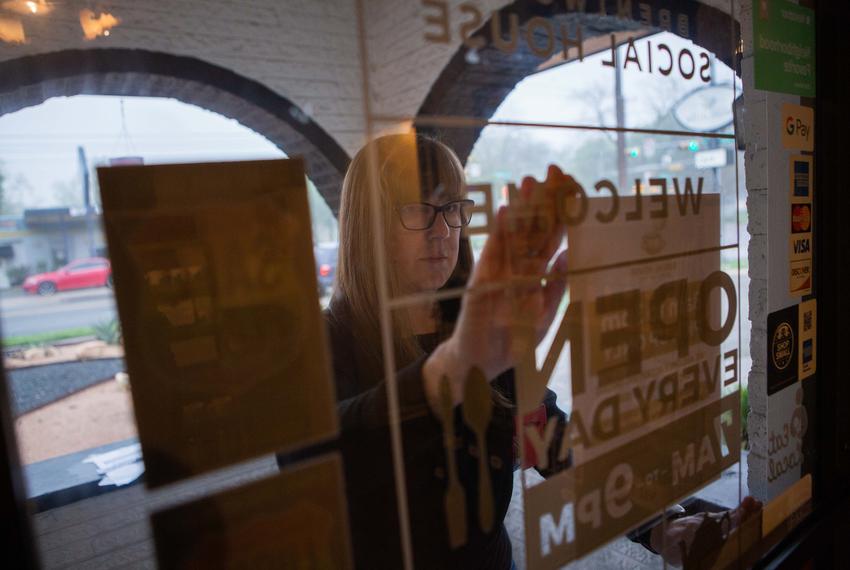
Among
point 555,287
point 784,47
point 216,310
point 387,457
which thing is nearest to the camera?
point 216,310

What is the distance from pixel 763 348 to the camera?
4.02ft

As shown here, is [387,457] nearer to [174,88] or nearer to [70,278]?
[70,278]

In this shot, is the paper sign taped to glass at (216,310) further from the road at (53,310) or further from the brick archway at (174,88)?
the brick archway at (174,88)

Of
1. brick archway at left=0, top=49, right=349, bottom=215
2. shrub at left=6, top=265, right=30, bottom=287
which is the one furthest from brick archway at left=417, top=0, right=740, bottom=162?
shrub at left=6, top=265, right=30, bottom=287

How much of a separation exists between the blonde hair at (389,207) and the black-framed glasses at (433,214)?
10 mm

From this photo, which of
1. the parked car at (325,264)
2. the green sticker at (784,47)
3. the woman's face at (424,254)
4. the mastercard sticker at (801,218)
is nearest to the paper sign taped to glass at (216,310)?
the parked car at (325,264)

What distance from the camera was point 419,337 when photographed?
693 mm

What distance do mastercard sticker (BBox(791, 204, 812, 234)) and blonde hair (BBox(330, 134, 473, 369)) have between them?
0.97m

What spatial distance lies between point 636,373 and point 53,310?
887mm

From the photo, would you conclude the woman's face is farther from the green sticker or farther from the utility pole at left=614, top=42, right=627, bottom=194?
the green sticker

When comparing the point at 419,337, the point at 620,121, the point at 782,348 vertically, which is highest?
the point at 620,121

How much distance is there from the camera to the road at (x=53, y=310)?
60 centimetres

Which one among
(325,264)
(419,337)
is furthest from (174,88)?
(419,337)

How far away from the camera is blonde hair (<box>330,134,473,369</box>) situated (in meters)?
0.67
